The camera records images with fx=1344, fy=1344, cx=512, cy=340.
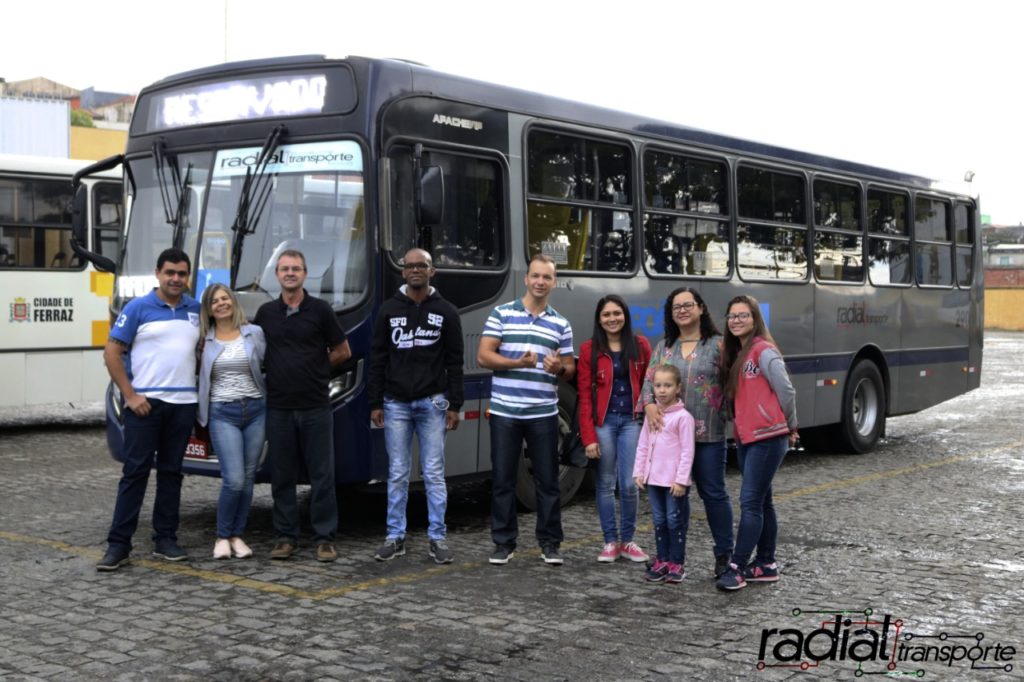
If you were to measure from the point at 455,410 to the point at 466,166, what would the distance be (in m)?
2.07

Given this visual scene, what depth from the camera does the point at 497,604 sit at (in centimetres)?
713

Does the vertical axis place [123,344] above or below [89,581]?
above

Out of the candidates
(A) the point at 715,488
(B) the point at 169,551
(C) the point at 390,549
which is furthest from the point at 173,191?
(A) the point at 715,488

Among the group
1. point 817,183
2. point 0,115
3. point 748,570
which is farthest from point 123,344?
point 0,115

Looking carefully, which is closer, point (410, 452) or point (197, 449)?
point (410, 452)

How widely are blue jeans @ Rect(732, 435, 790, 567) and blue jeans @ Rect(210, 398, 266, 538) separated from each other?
295cm

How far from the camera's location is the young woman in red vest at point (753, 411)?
7.32m

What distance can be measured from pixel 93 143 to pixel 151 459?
46.1 meters

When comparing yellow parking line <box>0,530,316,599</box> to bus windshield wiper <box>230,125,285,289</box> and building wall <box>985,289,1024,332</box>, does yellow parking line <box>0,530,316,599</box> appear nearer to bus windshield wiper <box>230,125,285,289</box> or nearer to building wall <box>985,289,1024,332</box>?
bus windshield wiper <box>230,125,285,289</box>

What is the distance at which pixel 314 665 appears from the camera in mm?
5898

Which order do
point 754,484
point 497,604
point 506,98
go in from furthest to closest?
point 506,98, point 754,484, point 497,604

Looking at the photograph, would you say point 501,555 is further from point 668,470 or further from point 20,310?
point 20,310

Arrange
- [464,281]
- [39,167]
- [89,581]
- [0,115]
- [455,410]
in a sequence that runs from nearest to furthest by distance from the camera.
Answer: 1. [89,581]
2. [455,410]
3. [464,281]
4. [39,167]
5. [0,115]

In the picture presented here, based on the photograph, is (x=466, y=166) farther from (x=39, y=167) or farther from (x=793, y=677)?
(x=39, y=167)
